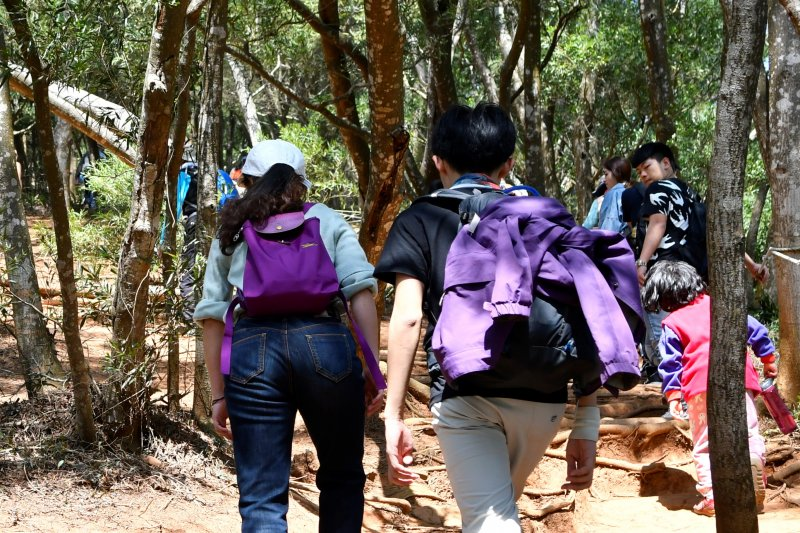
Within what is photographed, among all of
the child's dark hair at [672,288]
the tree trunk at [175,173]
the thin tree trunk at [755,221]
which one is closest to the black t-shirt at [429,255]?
the child's dark hair at [672,288]

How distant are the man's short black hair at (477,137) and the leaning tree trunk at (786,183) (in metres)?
3.95

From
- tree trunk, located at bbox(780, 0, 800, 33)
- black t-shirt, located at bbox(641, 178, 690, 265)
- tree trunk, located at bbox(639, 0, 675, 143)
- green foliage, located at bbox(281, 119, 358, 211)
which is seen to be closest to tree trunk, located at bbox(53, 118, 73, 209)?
green foliage, located at bbox(281, 119, 358, 211)

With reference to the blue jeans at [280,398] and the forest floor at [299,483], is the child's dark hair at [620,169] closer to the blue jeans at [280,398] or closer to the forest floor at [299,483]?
the forest floor at [299,483]

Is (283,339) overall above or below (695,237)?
below

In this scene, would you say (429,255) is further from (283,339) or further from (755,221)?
(755,221)

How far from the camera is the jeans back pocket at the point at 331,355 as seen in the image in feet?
11.2

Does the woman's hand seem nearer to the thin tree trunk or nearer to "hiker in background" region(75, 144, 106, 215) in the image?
"hiker in background" region(75, 144, 106, 215)

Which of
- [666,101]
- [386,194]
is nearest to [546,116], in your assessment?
[666,101]

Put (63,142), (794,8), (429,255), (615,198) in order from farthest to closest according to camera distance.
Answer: (63,142)
(615,198)
(794,8)
(429,255)

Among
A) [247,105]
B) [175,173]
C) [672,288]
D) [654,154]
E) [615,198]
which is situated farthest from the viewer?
[247,105]

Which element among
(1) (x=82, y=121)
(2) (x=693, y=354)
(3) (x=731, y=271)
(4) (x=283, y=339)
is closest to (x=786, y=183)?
(2) (x=693, y=354)

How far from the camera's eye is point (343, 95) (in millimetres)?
8539

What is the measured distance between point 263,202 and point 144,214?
6.23ft

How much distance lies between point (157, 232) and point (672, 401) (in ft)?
10.0
